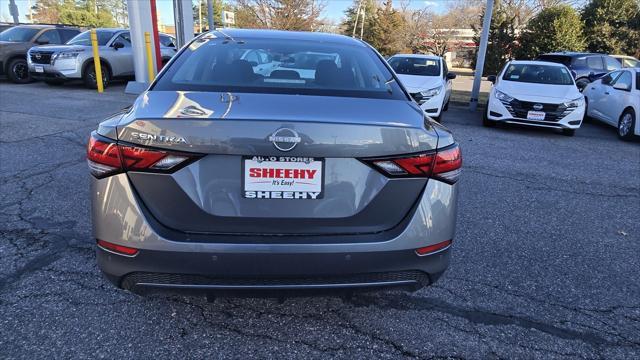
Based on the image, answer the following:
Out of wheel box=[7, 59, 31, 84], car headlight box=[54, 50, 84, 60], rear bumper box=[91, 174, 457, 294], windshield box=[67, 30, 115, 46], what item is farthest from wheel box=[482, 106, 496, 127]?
wheel box=[7, 59, 31, 84]

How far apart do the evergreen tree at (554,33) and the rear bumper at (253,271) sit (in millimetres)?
26986

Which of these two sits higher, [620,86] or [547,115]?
[620,86]

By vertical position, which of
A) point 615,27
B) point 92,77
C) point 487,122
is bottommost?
point 487,122

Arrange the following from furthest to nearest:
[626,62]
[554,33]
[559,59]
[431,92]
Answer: [554,33] < [626,62] < [559,59] < [431,92]

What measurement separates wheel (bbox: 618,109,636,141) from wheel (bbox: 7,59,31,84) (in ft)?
50.5

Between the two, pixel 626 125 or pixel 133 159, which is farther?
pixel 626 125

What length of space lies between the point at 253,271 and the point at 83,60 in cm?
1266

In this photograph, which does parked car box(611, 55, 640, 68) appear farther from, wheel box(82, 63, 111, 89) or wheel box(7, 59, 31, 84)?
wheel box(7, 59, 31, 84)

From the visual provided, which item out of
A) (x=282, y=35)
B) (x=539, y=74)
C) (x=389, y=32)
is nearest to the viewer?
(x=282, y=35)

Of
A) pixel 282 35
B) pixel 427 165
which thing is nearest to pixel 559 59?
pixel 282 35

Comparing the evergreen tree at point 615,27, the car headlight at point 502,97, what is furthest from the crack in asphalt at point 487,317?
the evergreen tree at point 615,27

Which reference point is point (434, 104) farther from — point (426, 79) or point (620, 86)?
point (620, 86)

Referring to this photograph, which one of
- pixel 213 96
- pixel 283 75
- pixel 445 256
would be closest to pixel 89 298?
pixel 213 96

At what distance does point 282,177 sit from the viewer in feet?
6.47
